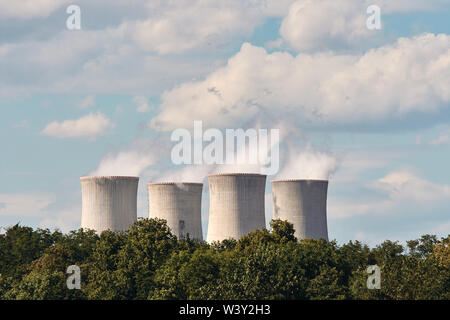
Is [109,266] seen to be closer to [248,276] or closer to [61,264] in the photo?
[61,264]

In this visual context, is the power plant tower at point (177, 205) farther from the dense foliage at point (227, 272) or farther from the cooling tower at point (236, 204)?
the dense foliage at point (227, 272)

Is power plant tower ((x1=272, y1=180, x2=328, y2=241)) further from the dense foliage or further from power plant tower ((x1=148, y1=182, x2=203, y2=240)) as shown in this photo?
the dense foliage

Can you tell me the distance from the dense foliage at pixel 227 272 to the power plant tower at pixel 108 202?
27.2 ft

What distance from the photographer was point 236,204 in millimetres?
71312

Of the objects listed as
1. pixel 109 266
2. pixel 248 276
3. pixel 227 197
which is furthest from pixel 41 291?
pixel 227 197

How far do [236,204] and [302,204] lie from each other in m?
4.49

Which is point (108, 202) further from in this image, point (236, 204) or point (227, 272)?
point (227, 272)

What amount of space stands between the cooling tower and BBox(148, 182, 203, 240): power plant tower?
2755 millimetres

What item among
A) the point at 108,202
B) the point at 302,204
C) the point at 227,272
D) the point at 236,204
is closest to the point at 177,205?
the point at 108,202

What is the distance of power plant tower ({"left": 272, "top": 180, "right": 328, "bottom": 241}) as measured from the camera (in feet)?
237

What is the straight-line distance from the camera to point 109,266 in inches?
2206

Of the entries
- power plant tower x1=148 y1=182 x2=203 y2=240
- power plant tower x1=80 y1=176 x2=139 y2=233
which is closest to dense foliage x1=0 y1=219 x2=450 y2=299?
power plant tower x1=80 y1=176 x2=139 y2=233

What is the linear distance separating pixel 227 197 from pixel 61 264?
14.9m

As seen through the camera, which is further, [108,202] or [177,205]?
[177,205]
